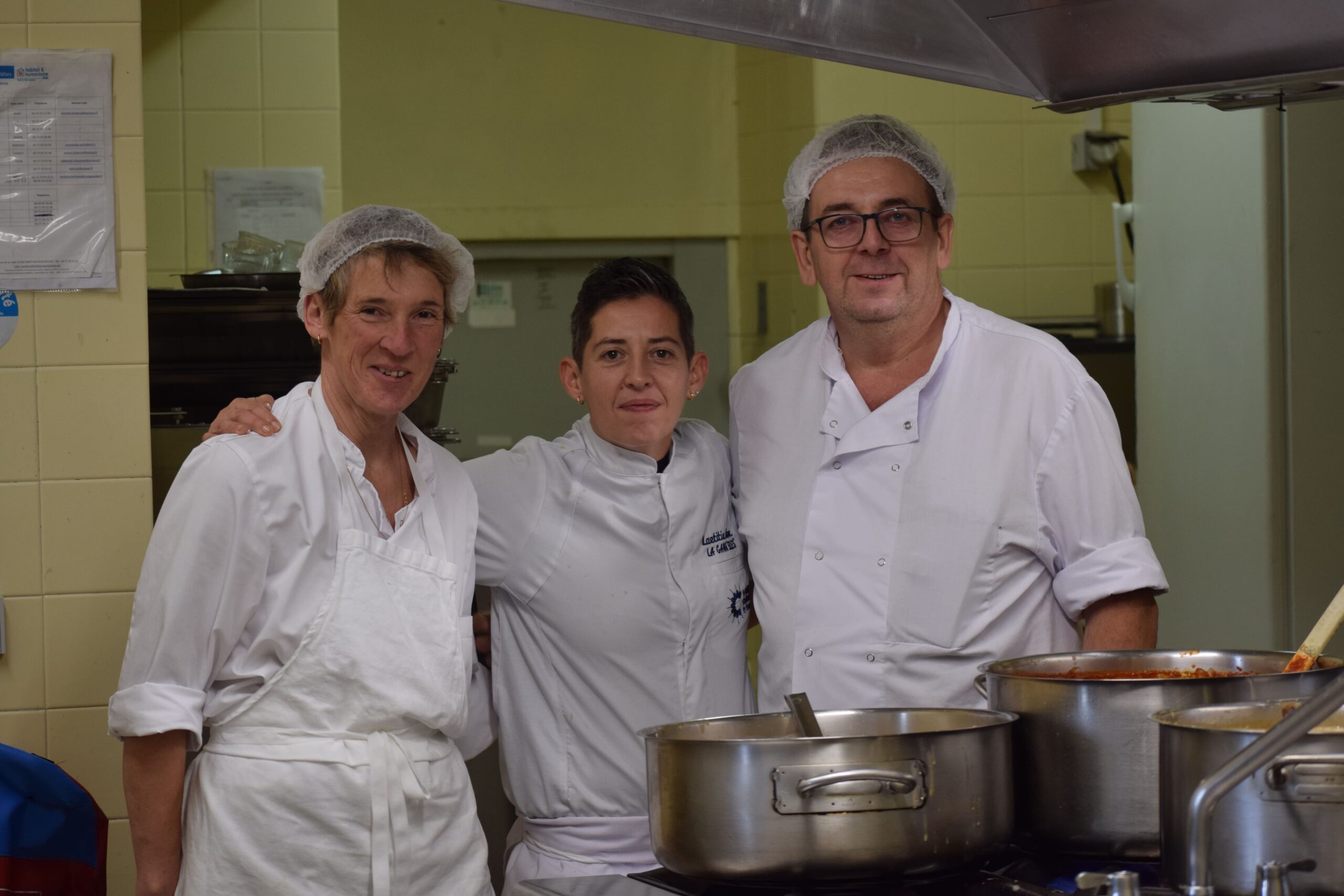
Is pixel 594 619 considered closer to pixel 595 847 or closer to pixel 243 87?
pixel 595 847

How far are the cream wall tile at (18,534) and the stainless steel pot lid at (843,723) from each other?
126 cm

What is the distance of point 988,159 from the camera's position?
4.51 meters

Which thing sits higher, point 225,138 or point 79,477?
point 225,138

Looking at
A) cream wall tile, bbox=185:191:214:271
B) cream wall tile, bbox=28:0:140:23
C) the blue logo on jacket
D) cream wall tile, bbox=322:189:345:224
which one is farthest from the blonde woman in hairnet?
cream wall tile, bbox=185:191:214:271

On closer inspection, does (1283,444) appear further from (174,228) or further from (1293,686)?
(174,228)

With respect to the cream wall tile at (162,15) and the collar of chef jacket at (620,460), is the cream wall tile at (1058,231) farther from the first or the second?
the collar of chef jacket at (620,460)

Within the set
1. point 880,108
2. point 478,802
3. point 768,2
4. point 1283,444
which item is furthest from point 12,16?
point 880,108

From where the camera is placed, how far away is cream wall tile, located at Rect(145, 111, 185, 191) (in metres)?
3.52

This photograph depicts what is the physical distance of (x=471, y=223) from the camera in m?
5.23

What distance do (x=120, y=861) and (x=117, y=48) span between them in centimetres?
128

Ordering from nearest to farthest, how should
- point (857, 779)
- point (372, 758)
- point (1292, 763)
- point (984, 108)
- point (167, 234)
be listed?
point (1292, 763)
point (857, 779)
point (372, 758)
point (167, 234)
point (984, 108)

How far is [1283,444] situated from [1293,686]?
63.9 inches

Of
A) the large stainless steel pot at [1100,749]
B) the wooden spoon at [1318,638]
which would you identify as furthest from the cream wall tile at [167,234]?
the wooden spoon at [1318,638]

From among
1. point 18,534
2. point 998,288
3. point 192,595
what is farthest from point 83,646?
point 998,288
